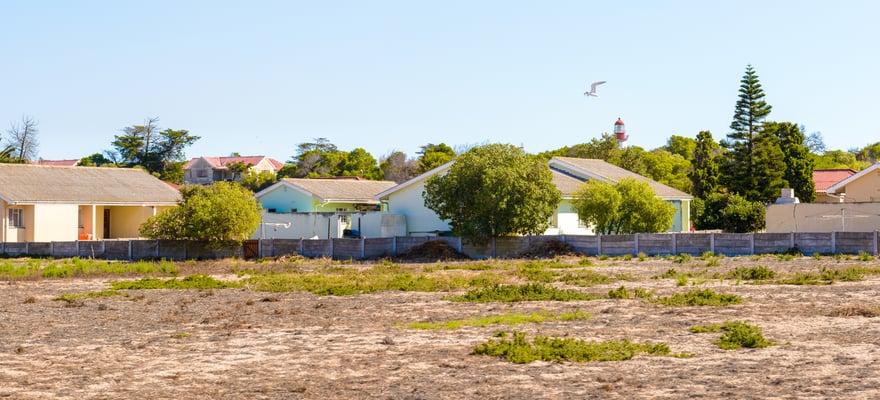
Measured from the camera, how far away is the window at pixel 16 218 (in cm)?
5203

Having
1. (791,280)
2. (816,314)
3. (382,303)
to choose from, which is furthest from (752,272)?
(382,303)

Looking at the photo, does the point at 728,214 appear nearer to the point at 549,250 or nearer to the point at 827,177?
the point at 549,250

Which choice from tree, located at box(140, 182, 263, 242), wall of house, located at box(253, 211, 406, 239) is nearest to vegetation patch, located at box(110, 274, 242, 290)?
tree, located at box(140, 182, 263, 242)

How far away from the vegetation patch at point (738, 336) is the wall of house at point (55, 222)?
4449 centimetres

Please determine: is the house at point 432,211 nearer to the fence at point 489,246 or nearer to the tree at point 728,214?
the fence at point 489,246

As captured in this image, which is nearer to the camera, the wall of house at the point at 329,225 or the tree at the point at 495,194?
the tree at the point at 495,194

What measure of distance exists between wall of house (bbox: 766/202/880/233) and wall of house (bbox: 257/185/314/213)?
24.9m

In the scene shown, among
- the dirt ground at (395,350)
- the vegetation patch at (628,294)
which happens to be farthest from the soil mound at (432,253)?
the vegetation patch at (628,294)

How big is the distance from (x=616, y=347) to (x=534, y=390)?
304 cm

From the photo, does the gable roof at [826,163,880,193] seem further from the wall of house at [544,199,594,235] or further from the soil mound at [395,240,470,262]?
the soil mound at [395,240,470,262]

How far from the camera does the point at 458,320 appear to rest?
60.1 feet

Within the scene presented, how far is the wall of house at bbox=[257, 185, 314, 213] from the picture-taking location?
2181 inches

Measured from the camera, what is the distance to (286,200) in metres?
56.4

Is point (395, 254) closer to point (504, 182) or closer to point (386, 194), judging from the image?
point (504, 182)
